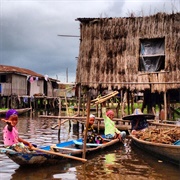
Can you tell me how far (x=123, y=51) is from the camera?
14875 millimetres

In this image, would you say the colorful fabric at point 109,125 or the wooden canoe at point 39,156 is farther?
the colorful fabric at point 109,125

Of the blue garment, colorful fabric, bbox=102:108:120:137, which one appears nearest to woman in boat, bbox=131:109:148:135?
the blue garment

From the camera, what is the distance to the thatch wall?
1416cm

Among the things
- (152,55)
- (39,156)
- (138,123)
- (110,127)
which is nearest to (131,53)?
(152,55)

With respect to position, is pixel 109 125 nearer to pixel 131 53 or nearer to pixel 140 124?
pixel 140 124

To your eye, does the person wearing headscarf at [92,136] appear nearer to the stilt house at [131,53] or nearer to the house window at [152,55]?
the stilt house at [131,53]

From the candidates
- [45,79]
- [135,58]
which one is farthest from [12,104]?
[135,58]

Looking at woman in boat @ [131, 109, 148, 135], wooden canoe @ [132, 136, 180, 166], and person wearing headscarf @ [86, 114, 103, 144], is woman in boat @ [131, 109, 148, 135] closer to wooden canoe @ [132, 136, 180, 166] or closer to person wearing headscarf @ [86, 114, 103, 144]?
person wearing headscarf @ [86, 114, 103, 144]

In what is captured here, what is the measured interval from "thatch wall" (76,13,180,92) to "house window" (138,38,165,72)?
280 mm

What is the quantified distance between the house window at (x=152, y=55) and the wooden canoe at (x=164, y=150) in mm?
6133

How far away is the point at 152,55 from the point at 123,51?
134 centimetres

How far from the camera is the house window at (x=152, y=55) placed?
48.0ft

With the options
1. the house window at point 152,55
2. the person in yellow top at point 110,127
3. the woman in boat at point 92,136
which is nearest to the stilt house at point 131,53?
the house window at point 152,55

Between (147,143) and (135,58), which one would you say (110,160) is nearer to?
(147,143)
